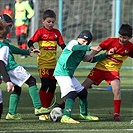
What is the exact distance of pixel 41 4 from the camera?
23031mm

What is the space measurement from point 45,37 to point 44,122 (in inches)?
65.0

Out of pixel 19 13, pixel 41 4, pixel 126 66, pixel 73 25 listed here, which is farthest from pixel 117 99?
pixel 73 25

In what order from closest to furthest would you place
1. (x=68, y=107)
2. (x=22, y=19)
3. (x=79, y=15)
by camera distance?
(x=68, y=107) → (x=22, y=19) → (x=79, y=15)

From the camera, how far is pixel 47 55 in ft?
34.3

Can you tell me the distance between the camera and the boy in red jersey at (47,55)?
1037 cm

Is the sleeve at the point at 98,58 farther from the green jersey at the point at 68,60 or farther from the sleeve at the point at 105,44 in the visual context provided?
the green jersey at the point at 68,60

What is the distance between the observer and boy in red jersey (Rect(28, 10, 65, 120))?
34.0ft

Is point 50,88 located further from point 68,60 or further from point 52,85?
point 68,60

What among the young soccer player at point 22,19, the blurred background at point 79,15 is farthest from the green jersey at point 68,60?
the blurred background at point 79,15

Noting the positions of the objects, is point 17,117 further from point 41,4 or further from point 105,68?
point 41,4

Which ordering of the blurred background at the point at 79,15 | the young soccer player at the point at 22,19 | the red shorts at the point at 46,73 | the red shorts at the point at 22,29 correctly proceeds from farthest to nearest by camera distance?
the blurred background at the point at 79,15 → the red shorts at the point at 22,29 → the young soccer player at the point at 22,19 → the red shorts at the point at 46,73

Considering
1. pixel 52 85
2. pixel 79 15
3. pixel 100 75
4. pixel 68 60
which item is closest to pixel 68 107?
pixel 68 60

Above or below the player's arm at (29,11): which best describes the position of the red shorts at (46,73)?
below

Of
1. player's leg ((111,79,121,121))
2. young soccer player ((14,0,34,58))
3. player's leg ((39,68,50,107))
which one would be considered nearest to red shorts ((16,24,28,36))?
young soccer player ((14,0,34,58))
